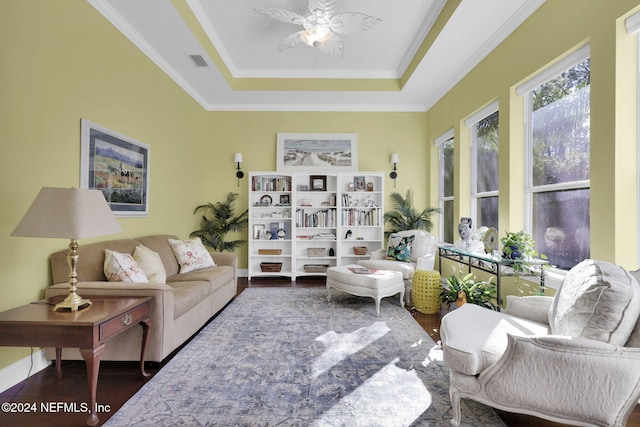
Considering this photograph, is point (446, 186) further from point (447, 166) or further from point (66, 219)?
point (66, 219)

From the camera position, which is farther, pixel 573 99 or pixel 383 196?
pixel 383 196

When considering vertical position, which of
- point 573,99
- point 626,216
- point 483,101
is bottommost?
point 626,216

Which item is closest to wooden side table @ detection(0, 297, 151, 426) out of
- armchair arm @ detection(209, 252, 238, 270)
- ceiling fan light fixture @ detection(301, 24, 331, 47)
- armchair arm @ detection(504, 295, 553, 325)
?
armchair arm @ detection(209, 252, 238, 270)

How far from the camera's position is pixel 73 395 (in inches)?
73.8

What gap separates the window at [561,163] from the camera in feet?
7.98

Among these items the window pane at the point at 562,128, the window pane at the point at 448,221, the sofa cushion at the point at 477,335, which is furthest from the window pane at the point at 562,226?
the window pane at the point at 448,221

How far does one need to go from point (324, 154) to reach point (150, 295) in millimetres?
3874

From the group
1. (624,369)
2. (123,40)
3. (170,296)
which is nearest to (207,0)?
(123,40)

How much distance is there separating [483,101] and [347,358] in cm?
333

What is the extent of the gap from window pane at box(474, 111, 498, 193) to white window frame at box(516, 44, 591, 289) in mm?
518

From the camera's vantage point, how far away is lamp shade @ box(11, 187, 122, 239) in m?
1.67

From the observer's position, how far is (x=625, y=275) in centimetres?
144

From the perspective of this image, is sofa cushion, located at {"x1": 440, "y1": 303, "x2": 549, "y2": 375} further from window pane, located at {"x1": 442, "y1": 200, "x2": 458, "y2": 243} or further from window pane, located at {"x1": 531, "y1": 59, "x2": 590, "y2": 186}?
window pane, located at {"x1": 442, "y1": 200, "x2": 458, "y2": 243}

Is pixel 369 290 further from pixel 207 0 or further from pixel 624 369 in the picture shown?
pixel 207 0
